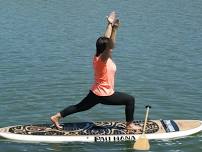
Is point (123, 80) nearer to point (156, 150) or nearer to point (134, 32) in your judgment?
point (156, 150)

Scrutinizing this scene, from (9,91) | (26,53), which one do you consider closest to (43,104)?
(9,91)

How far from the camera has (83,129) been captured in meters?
13.6

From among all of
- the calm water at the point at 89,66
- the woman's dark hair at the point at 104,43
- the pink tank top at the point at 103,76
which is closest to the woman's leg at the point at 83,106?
the pink tank top at the point at 103,76

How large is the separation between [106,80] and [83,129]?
168 cm

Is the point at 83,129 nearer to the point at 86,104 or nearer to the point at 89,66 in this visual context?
the point at 86,104

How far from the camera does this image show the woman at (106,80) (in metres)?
12.3

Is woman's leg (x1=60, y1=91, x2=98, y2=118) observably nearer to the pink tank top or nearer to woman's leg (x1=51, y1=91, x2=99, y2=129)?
woman's leg (x1=51, y1=91, x2=99, y2=129)

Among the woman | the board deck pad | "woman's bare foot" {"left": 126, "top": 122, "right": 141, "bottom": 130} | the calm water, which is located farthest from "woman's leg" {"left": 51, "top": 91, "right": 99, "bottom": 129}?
"woman's bare foot" {"left": 126, "top": 122, "right": 141, "bottom": 130}

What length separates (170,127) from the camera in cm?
1383

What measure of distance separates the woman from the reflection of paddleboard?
1.11ft

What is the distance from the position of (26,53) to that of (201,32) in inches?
462

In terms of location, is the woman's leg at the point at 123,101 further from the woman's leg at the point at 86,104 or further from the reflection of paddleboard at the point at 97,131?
the reflection of paddleboard at the point at 97,131

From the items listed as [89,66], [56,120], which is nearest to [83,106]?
[56,120]

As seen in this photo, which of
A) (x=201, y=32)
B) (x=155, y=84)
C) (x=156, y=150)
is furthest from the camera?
(x=201, y=32)
